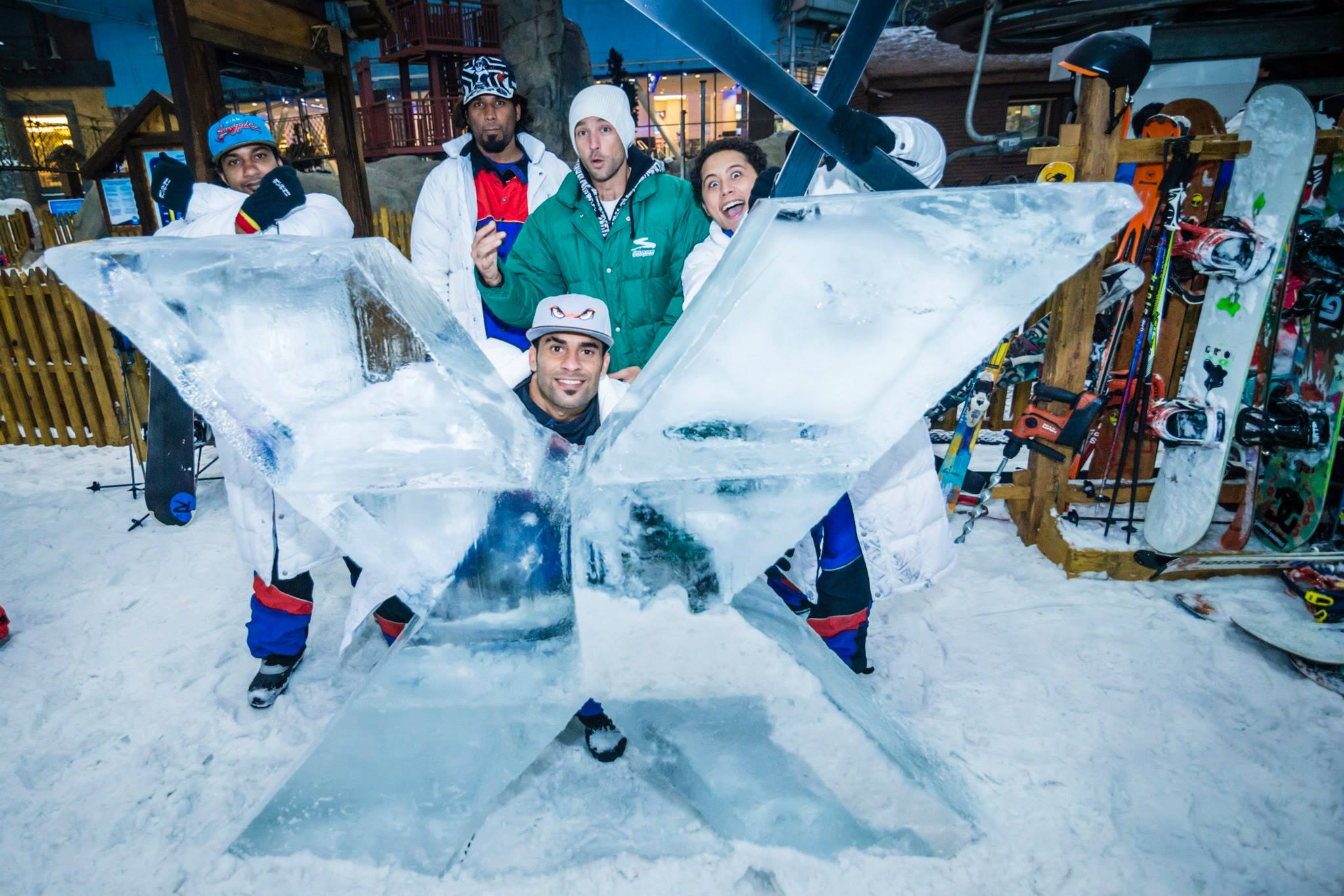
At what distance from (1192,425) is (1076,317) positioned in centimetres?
63

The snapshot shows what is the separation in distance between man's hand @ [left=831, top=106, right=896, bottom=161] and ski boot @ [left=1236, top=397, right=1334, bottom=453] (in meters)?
2.49

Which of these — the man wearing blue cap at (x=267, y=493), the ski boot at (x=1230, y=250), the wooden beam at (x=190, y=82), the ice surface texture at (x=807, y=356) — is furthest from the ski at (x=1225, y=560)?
the wooden beam at (x=190, y=82)

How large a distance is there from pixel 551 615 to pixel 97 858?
1351 mm

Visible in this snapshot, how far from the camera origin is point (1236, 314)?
110 inches

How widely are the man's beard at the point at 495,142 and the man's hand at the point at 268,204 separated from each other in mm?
1041

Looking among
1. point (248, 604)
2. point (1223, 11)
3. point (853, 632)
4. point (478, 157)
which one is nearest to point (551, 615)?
point (853, 632)

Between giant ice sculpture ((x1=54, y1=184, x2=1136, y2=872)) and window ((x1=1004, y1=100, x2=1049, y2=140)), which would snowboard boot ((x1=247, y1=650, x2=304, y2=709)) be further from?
Result: window ((x1=1004, y1=100, x2=1049, y2=140))

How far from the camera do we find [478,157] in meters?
3.12

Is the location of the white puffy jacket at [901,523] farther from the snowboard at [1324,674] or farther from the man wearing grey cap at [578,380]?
the snowboard at [1324,674]

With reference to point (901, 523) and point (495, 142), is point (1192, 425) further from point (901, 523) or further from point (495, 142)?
Answer: point (495, 142)

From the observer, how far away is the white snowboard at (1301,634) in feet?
7.41

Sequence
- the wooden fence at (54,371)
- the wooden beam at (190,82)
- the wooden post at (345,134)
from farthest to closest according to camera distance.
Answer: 1. the wooden fence at (54,371)
2. the wooden post at (345,134)
3. the wooden beam at (190,82)

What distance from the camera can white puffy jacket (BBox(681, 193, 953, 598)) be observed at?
2105mm

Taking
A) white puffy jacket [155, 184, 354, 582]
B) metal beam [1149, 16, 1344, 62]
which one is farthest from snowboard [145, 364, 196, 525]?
metal beam [1149, 16, 1344, 62]
